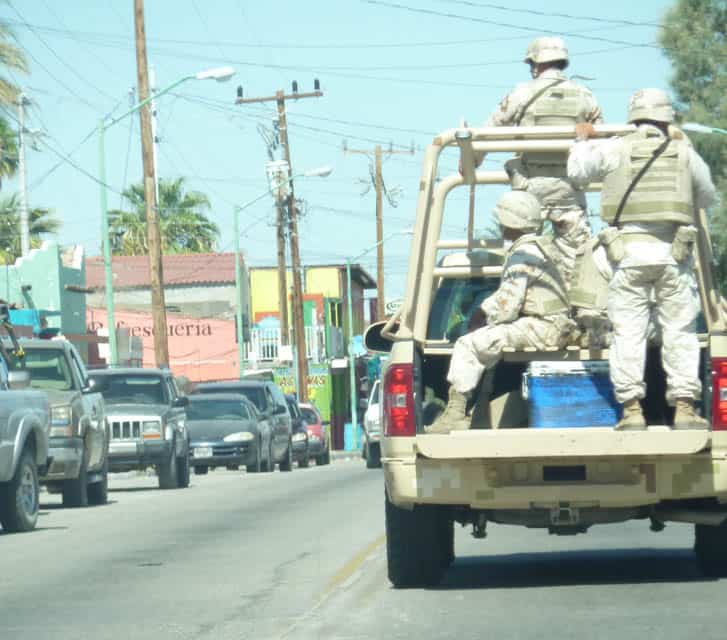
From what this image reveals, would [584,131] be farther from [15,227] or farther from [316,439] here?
[15,227]

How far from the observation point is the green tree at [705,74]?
1656 inches

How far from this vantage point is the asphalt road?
29.4 ft

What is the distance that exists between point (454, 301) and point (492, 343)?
77.0 inches

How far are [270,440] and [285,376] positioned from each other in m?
38.3

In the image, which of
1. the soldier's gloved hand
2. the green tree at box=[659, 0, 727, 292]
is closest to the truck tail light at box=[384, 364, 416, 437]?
the soldier's gloved hand

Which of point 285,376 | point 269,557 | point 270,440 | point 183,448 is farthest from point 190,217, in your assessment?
point 269,557

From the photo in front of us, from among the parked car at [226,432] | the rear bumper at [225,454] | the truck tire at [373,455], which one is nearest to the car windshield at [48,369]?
the rear bumper at [225,454]

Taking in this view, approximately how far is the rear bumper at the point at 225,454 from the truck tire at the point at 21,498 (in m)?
15.0

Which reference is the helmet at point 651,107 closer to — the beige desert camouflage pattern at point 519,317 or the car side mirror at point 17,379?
the beige desert camouflage pattern at point 519,317

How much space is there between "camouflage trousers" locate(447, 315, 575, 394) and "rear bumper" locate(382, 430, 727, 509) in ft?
1.42

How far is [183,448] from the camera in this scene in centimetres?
2688

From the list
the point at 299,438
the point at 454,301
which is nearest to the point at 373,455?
the point at 299,438

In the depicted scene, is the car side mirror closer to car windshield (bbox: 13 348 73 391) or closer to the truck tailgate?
car windshield (bbox: 13 348 73 391)

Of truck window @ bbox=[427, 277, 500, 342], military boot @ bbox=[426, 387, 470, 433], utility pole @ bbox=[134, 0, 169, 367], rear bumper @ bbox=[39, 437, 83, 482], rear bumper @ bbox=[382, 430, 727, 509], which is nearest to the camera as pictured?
rear bumper @ bbox=[382, 430, 727, 509]
